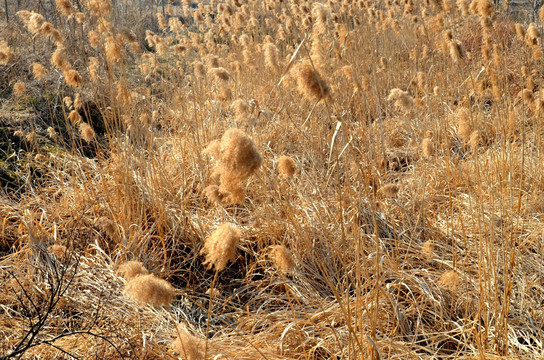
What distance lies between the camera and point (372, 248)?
2244mm

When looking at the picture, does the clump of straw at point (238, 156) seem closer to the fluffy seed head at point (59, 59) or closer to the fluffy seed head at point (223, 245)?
the fluffy seed head at point (223, 245)

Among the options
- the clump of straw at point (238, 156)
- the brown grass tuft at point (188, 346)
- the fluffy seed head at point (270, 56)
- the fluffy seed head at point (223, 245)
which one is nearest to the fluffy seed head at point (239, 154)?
the clump of straw at point (238, 156)

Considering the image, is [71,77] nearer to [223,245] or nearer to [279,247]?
[279,247]

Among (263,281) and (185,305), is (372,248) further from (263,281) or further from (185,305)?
(185,305)

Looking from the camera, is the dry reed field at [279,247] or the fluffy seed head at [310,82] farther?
the dry reed field at [279,247]

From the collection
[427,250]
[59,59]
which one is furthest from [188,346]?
[59,59]

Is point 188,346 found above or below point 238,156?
below

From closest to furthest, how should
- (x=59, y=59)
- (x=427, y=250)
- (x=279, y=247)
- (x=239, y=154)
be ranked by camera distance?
(x=239, y=154)
(x=279, y=247)
(x=427, y=250)
(x=59, y=59)

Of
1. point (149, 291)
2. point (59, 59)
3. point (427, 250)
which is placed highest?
point (59, 59)

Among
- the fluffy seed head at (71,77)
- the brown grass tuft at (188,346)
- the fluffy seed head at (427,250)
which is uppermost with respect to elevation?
the fluffy seed head at (71,77)

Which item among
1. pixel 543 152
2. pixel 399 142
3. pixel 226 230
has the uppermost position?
pixel 226 230

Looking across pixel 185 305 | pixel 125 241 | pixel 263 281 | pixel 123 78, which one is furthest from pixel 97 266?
pixel 123 78

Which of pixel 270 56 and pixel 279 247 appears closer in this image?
pixel 279 247

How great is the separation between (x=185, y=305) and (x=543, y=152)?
2.34 metres
